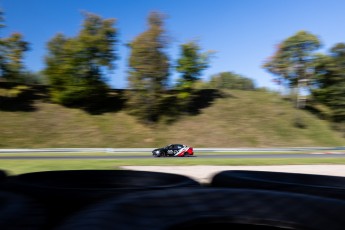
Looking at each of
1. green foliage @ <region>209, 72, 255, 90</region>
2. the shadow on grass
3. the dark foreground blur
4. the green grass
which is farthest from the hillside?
green foliage @ <region>209, 72, 255, 90</region>

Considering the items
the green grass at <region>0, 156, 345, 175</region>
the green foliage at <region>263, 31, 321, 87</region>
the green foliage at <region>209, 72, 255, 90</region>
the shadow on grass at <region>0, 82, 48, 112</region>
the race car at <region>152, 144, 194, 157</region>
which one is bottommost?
the green grass at <region>0, 156, 345, 175</region>

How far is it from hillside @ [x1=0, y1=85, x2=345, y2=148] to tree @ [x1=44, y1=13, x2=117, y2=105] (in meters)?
2.37

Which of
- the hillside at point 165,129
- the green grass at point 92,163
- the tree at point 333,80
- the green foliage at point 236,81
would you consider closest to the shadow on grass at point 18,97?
the hillside at point 165,129

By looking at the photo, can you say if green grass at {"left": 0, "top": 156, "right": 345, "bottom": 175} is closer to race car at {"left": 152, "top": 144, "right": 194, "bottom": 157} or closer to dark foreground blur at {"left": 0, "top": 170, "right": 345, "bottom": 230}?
race car at {"left": 152, "top": 144, "right": 194, "bottom": 157}

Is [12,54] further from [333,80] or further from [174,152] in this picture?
[333,80]

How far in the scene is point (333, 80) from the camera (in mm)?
49688

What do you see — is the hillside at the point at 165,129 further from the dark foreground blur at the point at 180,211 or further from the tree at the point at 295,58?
the dark foreground blur at the point at 180,211

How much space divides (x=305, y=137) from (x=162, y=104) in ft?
57.8

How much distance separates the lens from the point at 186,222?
2373 mm

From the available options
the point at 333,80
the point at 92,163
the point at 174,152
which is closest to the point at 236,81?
the point at 333,80

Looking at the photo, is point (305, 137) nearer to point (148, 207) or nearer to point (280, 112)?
point (280, 112)

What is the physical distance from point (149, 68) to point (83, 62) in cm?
834

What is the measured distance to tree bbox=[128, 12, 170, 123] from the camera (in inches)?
1641

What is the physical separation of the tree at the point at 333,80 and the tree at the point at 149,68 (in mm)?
22001
